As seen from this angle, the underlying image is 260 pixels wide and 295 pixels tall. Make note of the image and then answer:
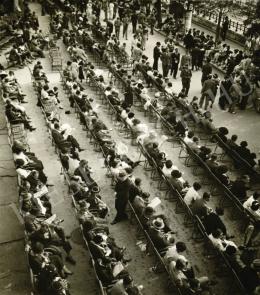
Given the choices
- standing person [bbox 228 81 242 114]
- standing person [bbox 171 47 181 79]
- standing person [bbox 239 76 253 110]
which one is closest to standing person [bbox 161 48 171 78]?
standing person [bbox 171 47 181 79]

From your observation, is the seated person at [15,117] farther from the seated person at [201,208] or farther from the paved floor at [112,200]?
the seated person at [201,208]

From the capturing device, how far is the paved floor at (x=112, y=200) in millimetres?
8211

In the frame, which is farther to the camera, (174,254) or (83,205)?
(83,205)

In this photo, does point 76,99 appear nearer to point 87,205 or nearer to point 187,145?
point 187,145

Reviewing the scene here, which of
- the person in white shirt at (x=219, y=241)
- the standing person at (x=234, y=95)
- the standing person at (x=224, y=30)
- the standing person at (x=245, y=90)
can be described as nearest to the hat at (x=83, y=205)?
the person in white shirt at (x=219, y=241)

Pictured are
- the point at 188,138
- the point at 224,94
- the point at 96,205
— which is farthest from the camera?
the point at 224,94

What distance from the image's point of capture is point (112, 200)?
10586 mm

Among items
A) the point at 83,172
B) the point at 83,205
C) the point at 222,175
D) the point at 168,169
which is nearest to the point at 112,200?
the point at 83,172

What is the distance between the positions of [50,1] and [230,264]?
93.1ft

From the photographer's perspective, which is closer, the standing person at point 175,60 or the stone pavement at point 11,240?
the stone pavement at point 11,240

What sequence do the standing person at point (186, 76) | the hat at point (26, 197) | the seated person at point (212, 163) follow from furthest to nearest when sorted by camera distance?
the standing person at point (186, 76) < the seated person at point (212, 163) < the hat at point (26, 197)

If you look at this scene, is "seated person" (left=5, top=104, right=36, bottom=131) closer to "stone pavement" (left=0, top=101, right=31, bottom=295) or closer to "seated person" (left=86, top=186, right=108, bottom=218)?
"stone pavement" (left=0, top=101, right=31, bottom=295)

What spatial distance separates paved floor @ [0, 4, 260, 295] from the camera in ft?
26.9

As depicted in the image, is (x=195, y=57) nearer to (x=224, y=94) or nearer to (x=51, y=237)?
(x=224, y=94)
